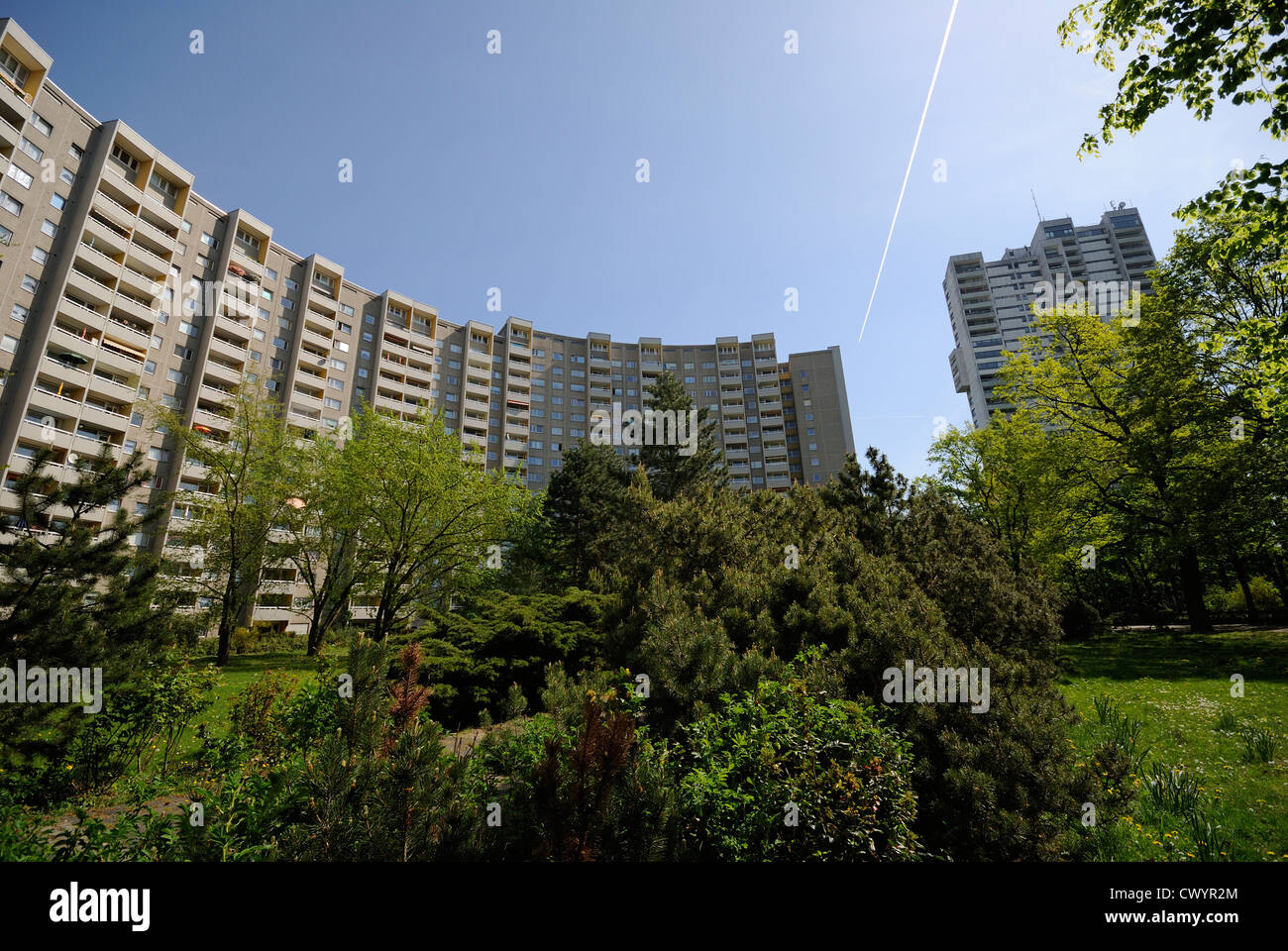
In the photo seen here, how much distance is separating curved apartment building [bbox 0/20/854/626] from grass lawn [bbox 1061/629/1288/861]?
A: 10.2 meters

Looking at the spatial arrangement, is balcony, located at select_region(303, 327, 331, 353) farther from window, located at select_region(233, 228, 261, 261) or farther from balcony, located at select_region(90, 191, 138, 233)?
balcony, located at select_region(90, 191, 138, 233)

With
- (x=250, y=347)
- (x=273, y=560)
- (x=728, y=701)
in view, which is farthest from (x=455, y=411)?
(x=728, y=701)

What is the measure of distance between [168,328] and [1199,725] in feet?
203

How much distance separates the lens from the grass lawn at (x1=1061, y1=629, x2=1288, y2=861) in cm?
577

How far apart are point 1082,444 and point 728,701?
23502mm

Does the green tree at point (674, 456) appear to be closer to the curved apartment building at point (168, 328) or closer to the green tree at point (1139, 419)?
the curved apartment building at point (168, 328)

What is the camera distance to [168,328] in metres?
41.7

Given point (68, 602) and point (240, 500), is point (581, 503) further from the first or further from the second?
point (68, 602)

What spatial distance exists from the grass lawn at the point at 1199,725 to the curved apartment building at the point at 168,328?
10183 mm

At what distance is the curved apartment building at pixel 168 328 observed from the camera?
109 ft

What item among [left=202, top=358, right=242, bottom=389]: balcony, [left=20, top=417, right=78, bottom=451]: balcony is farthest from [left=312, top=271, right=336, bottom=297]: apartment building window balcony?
[left=20, top=417, right=78, bottom=451]: balcony

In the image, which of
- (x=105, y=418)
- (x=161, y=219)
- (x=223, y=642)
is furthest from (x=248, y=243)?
(x=223, y=642)

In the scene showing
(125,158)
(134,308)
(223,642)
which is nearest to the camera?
(223,642)

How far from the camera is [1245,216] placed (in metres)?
8.43
